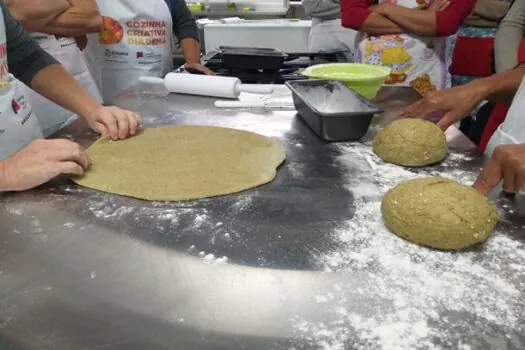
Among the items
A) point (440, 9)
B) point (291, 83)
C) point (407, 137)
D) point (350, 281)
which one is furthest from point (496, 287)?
point (440, 9)

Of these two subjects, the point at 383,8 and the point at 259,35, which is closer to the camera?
the point at 383,8

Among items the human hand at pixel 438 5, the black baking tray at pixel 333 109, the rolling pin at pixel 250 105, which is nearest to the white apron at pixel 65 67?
the rolling pin at pixel 250 105

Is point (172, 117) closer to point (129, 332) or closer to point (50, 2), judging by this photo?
point (50, 2)

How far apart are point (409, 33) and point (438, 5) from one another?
16cm

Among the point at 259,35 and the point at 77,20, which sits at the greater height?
the point at 77,20

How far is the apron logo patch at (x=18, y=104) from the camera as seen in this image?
130 centimetres

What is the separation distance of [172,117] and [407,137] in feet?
2.57

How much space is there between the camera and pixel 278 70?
212 cm

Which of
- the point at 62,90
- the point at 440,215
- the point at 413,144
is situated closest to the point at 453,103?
the point at 413,144

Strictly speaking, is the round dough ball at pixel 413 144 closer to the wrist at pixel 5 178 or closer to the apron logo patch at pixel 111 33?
the wrist at pixel 5 178

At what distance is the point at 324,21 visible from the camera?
10.4 feet

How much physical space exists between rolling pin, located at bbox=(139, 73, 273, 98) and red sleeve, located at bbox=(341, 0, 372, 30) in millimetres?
606

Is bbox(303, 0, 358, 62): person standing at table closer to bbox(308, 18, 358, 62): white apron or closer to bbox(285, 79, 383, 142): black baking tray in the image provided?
bbox(308, 18, 358, 62): white apron

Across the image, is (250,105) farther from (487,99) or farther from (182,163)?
(487,99)
